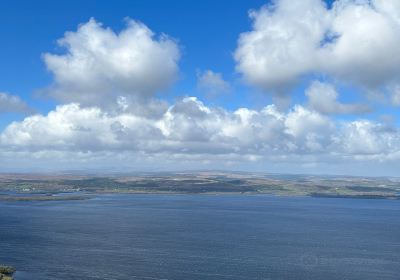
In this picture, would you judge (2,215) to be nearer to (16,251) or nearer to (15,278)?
(16,251)

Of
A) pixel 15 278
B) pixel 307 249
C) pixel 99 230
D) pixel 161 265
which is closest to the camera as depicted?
pixel 15 278

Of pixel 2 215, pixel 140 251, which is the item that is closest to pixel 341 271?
pixel 140 251

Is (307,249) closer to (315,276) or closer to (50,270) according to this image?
(315,276)

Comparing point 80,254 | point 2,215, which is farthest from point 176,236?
point 2,215

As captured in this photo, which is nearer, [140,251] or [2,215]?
[140,251]

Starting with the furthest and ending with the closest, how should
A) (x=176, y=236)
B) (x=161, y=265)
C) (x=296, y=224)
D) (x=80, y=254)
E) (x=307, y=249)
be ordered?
(x=296, y=224), (x=176, y=236), (x=307, y=249), (x=80, y=254), (x=161, y=265)

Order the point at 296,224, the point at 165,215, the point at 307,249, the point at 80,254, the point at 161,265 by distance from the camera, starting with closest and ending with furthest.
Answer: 1. the point at 161,265
2. the point at 80,254
3. the point at 307,249
4. the point at 296,224
5. the point at 165,215
